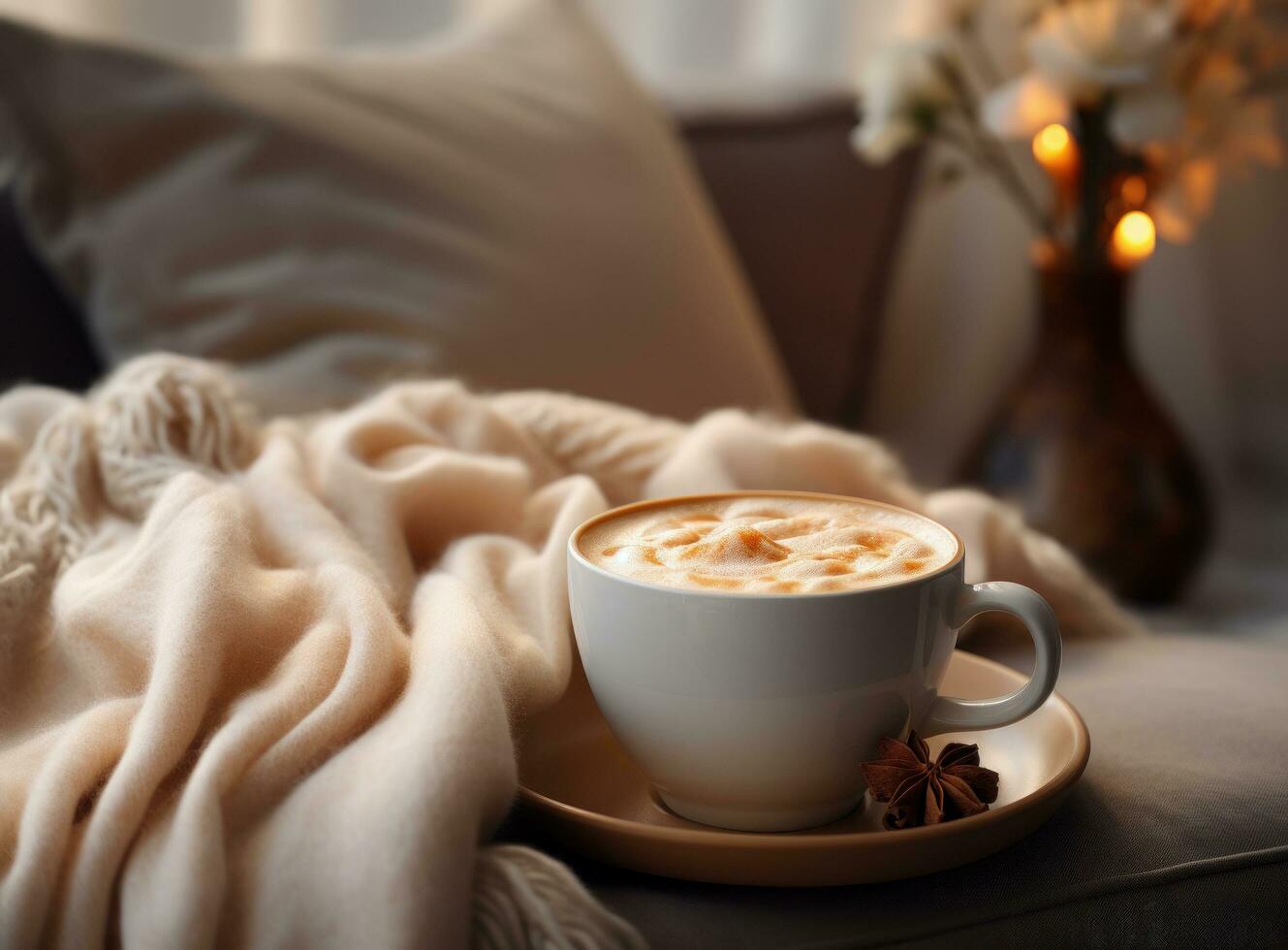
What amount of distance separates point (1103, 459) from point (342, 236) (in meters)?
0.78

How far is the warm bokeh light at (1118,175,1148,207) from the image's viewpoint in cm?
126

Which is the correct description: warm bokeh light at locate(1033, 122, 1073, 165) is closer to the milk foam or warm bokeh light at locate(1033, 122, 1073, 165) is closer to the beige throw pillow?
the beige throw pillow

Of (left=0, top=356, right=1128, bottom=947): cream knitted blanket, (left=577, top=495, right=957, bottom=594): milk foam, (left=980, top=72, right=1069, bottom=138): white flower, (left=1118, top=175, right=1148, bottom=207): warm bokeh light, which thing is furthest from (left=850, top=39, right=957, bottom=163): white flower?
(left=577, top=495, right=957, bottom=594): milk foam

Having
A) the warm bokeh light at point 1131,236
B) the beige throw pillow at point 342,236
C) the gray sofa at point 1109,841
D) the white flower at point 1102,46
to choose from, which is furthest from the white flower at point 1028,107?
the gray sofa at point 1109,841

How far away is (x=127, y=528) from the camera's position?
0.68 m

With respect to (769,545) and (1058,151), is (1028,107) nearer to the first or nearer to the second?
(1058,151)

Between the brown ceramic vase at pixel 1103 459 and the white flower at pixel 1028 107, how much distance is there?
0.15m

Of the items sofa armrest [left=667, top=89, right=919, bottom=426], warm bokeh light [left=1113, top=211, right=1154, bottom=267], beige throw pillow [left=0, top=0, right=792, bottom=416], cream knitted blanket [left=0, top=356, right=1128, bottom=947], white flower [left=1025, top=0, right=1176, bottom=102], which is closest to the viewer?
cream knitted blanket [left=0, top=356, right=1128, bottom=947]

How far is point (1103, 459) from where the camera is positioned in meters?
1.25

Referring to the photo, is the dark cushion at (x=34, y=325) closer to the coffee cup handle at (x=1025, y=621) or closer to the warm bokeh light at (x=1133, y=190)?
the coffee cup handle at (x=1025, y=621)

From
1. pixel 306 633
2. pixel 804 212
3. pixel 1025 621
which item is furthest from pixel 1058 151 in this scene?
pixel 306 633

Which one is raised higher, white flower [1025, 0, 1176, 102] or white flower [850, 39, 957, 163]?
white flower [1025, 0, 1176, 102]

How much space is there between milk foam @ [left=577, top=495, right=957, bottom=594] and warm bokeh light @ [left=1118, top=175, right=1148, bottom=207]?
82 centimetres

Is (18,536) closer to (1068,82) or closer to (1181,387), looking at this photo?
(1068,82)
